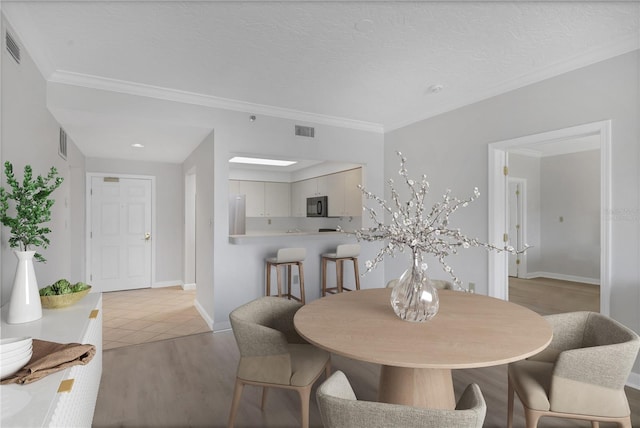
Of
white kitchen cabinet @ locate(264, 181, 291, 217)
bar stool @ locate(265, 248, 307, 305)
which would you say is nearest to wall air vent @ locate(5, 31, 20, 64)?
bar stool @ locate(265, 248, 307, 305)

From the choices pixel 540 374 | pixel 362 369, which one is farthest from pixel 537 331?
pixel 362 369

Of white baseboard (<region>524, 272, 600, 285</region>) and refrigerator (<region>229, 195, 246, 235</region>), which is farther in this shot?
refrigerator (<region>229, 195, 246, 235</region>)

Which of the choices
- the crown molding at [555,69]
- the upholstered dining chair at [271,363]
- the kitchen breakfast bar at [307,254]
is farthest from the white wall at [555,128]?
the upholstered dining chair at [271,363]

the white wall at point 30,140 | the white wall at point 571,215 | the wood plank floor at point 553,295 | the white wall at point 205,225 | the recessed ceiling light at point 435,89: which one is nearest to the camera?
the white wall at point 30,140

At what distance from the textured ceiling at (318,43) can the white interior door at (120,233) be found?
2339 millimetres

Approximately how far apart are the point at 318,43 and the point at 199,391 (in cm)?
273

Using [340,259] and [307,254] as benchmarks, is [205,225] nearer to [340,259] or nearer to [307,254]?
[307,254]

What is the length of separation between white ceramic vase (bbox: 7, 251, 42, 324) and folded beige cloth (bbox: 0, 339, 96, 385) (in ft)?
1.43

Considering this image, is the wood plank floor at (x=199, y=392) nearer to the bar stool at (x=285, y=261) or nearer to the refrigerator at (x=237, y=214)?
the bar stool at (x=285, y=261)

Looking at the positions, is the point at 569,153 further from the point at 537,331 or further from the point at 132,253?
the point at 132,253

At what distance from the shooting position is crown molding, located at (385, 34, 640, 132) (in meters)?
2.44

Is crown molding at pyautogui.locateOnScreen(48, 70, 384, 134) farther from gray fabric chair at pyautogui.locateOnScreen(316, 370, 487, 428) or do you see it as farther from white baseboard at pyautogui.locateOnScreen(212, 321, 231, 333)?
gray fabric chair at pyautogui.locateOnScreen(316, 370, 487, 428)

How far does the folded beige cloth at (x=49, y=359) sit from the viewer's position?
43.9 inches

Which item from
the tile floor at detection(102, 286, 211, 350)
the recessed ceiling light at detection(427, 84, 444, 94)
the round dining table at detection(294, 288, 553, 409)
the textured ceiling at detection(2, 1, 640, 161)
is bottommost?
the tile floor at detection(102, 286, 211, 350)
